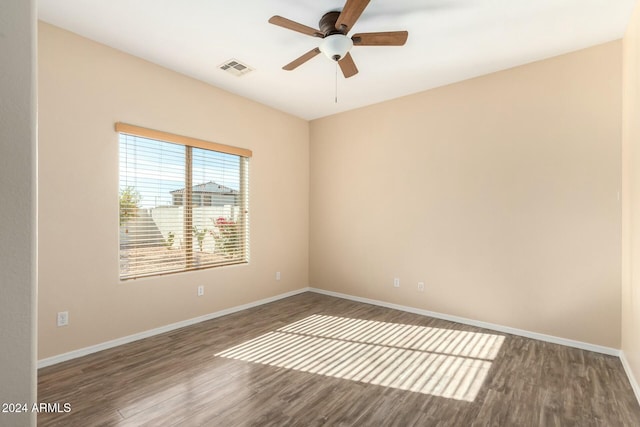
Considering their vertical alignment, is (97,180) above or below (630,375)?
above

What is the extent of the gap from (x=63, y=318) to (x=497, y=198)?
439 cm

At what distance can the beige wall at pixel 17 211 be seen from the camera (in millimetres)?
642

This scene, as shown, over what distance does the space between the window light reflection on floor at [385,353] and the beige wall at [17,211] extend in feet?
7.13

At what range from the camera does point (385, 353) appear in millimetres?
2857

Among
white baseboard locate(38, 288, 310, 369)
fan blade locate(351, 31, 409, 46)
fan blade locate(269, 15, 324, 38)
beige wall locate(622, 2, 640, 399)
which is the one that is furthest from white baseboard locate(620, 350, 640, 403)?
white baseboard locate(38, 288, 310, 369)

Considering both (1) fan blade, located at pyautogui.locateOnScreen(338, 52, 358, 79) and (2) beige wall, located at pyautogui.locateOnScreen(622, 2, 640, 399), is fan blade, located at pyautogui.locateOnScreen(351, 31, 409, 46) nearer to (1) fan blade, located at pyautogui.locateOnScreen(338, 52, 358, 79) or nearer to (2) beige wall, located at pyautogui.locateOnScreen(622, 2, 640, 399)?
(1) fan blade, located at pyautogui.locateOnScreen(338, 52, 358, 79)

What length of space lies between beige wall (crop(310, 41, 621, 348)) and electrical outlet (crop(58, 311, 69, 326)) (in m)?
3.27

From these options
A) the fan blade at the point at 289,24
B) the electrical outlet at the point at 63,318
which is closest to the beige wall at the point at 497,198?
the fan blade at the point at 289,24

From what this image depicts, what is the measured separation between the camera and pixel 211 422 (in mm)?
1883

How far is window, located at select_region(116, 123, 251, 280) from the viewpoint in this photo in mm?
Answer: 3129

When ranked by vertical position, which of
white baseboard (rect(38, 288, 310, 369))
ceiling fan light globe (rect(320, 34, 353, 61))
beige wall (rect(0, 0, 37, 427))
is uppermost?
ceiling fan light globe (rect(320, 34, 353, 61))

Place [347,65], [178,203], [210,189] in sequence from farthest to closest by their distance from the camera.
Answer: [210,189], [178,203], [347,65]

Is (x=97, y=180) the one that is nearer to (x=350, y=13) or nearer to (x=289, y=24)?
(x=289, y=24)

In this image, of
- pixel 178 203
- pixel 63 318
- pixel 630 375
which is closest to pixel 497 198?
pixel 630 375
